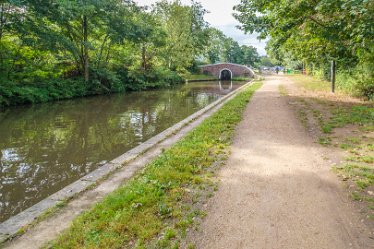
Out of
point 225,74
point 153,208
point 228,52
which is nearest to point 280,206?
point 153,208

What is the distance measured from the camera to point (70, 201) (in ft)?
12.8

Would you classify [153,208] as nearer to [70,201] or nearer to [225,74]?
[70,201]

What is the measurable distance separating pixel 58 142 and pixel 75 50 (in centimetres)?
1143

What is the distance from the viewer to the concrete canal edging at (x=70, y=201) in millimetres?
3062

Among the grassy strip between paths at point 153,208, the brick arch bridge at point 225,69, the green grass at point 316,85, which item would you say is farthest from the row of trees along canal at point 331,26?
the brick arch bridge at point 225,69

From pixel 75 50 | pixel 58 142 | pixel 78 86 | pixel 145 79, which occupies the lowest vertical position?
pixel 58 142

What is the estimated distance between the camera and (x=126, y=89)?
25.1 metres

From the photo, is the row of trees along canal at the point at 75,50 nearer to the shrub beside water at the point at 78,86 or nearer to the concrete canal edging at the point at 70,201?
the shrub beside water at the point at 78,86

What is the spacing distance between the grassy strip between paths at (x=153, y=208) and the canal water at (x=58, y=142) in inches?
64.4

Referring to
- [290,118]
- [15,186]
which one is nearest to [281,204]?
[15,186]

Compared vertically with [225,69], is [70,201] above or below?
below

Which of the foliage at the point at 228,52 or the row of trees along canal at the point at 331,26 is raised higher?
the foliage at the point at 228,52

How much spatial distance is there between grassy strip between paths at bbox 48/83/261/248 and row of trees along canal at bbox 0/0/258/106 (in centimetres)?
1240

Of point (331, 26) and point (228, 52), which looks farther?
point (228, 52)
